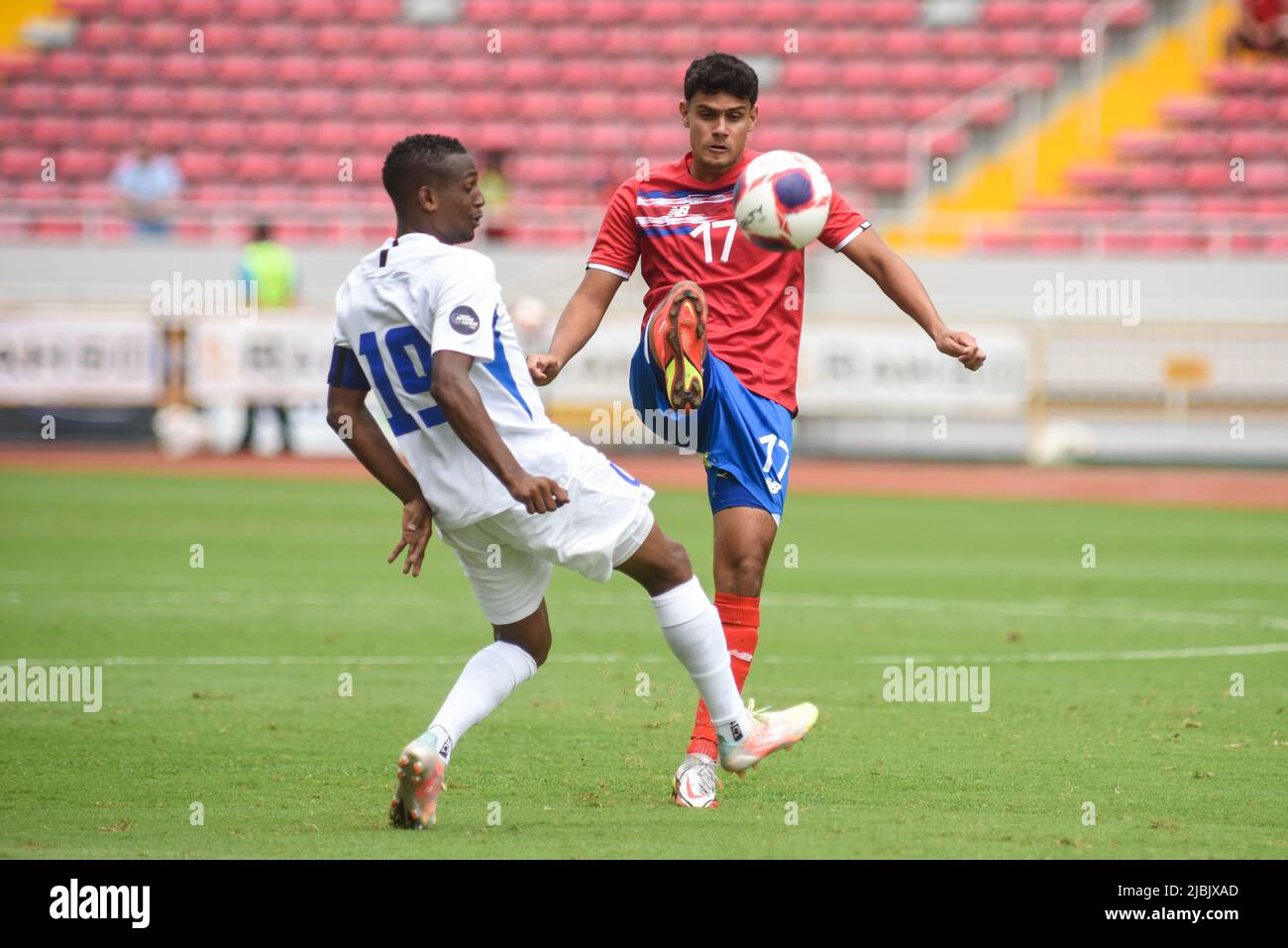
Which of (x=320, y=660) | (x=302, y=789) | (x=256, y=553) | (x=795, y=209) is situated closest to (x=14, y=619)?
(x=320, y=660)

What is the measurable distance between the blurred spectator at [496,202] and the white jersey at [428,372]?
18.7m

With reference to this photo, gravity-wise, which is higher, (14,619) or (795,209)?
(795,209)

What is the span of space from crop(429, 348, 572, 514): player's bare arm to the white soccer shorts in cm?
18

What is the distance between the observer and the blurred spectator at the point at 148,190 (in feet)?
81.0

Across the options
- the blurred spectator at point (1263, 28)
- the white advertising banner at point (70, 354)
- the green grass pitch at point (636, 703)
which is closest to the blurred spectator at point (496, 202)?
the white advertising banner at point (70, 354)

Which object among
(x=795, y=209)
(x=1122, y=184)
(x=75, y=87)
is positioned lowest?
(x=795, y=209)

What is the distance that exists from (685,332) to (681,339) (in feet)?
0.09

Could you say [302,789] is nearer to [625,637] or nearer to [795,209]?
[795,209]

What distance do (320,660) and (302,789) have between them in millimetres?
3126

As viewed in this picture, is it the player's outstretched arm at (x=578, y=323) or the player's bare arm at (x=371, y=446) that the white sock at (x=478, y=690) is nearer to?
the player's bare arm at (x=371, y=446)

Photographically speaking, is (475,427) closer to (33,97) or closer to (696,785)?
(696,785)

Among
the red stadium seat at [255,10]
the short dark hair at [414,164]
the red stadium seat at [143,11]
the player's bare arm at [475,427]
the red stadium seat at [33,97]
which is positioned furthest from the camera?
the red stadium seat at [143,11]

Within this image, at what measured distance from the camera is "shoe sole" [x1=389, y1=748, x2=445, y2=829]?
17.6 feet

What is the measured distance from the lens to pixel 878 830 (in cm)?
543
